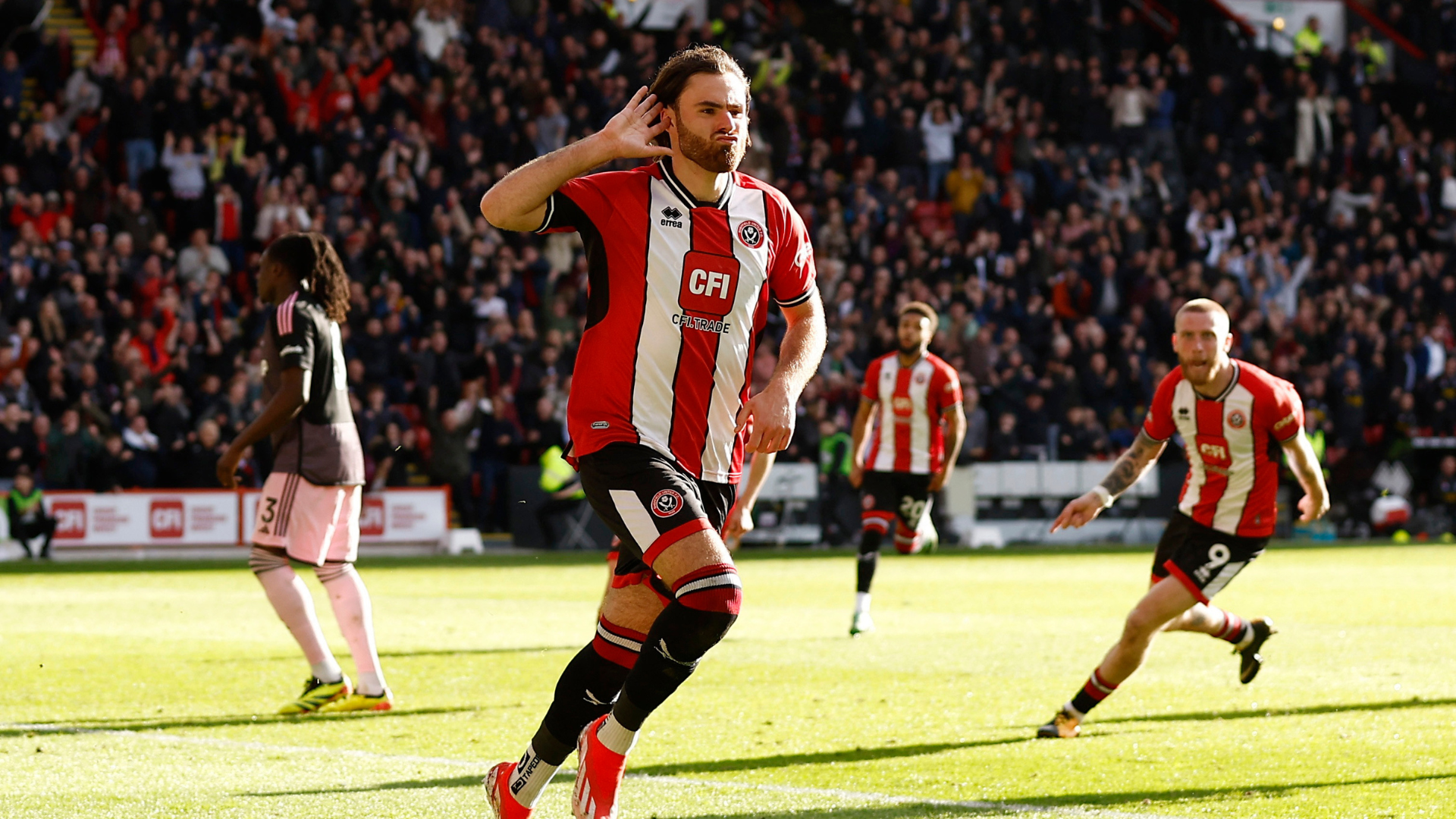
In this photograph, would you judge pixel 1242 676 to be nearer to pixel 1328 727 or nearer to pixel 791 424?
pixel 1328 727

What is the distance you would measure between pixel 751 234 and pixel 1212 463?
4.11 metres

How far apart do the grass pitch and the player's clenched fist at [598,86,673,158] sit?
7.65 feet

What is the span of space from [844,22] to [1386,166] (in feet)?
34.5

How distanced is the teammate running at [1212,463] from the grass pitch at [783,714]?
681 millimetres

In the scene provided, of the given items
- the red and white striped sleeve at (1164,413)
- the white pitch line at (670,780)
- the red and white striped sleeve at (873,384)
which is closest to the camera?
the white pitch line at (670,780)

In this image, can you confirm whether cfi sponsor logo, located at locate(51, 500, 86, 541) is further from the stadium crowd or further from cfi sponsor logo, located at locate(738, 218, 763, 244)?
cfi sponsor logo, located at locate(738, 218, 763, 244)

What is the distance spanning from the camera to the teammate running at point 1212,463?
858 centimetres

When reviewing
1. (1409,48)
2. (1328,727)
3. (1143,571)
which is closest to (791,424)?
(1328,727)

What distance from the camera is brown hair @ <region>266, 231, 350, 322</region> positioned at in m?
9.20

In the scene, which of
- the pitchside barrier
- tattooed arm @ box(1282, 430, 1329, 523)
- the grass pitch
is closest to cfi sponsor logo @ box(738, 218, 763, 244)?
the grass pitch

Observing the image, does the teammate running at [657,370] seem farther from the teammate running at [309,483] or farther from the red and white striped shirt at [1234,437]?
the red and white striped shirt at [1234,437]

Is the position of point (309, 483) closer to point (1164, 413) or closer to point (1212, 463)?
point (1164, 413)

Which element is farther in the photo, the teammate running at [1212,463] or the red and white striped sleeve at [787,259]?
the teammate running at [1212,463]

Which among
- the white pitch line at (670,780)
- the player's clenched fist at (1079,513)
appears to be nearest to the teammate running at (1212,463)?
the player's clenched fist at (1079,513)
